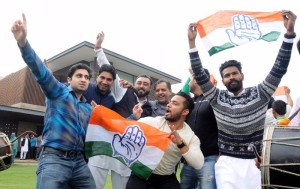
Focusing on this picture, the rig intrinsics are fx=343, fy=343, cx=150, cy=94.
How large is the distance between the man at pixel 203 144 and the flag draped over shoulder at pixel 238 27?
37.1 inches

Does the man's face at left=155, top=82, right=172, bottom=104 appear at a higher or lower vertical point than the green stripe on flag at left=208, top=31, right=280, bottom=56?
lower

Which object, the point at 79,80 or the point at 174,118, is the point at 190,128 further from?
the point at 79,80

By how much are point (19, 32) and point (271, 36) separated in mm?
3378

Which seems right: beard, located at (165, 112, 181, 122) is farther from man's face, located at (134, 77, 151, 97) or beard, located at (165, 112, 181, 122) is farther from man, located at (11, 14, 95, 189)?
man's face, located at (134, 77, 151, 97)

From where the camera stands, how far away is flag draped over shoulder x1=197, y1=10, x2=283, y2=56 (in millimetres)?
4914

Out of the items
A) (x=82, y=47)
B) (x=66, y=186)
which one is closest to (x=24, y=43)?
(x=66, y=186)

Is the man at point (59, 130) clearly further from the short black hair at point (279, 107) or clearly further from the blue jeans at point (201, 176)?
the short black hair at point (279, 107)

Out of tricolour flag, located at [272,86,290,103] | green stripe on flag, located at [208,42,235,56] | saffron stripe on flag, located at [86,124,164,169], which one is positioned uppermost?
green stripe on flag, located at [208,42,235,56]

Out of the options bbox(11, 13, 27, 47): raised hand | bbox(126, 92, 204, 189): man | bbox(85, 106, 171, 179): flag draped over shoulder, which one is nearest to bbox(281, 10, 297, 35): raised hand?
bbox(126, 92, 204, 189): man

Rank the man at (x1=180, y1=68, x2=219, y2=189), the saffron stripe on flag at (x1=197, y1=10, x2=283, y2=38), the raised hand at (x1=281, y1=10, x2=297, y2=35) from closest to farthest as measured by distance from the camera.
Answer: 1. the raised hand at (x1=281, y1=10, x2=297, y2=35)
2. the man at (x1=180, y1=68, x2=219, y2=189)
3. the saffron stripe on flag at (x1=197, y1=10, x2=283, y2=38)

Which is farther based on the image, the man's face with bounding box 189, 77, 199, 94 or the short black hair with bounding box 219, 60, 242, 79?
the man's face with bounding box 189, 77, 199, 94

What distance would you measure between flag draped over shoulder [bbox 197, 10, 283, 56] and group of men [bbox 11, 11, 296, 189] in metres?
0.54

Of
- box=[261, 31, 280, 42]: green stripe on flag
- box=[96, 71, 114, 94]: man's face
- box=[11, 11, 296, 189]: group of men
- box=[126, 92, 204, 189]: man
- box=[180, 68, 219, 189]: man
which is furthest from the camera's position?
box=[96, 71, 114, 94]: man's face

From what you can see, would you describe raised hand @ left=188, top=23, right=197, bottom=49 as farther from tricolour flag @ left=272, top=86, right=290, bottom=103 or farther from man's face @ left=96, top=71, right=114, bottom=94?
tricolour flag @ left=272, top=86, right=290, bottom=103
